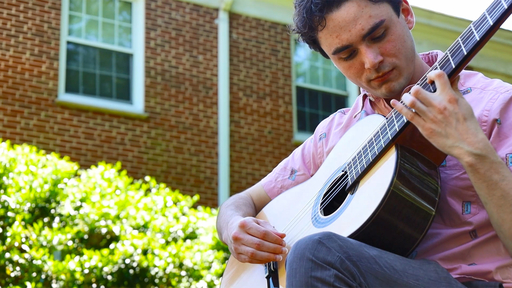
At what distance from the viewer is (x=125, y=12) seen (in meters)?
8.96

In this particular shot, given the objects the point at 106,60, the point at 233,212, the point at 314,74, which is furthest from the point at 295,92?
the point at 233,212

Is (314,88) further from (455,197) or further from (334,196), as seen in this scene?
(455,197)

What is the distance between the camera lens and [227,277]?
2545 millimetres

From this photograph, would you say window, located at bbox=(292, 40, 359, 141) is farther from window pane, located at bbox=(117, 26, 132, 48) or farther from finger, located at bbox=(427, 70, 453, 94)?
finger, located at bbox=(427, 70, 453, 94)

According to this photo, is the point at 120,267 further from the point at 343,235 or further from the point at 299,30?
the point at 343,235

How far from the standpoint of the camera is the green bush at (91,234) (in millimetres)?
5379

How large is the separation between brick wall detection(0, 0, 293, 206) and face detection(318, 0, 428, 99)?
623 centimetres

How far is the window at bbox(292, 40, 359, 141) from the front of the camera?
9758mm

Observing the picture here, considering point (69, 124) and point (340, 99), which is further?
→ point (340, 99)

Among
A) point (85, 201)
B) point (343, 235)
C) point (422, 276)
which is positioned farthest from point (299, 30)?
point (85, 201)

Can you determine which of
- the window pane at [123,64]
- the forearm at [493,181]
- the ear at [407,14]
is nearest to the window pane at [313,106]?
the window pane at [123,64]

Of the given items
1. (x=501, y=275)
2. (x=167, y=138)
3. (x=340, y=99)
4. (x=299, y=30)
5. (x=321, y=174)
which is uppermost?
(x=340, y=99)

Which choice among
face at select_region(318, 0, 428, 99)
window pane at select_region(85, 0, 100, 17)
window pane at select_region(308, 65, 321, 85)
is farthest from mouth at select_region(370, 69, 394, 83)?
window pane at select_region(308, 65, 321, 85)

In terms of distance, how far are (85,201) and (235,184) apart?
320 cm
